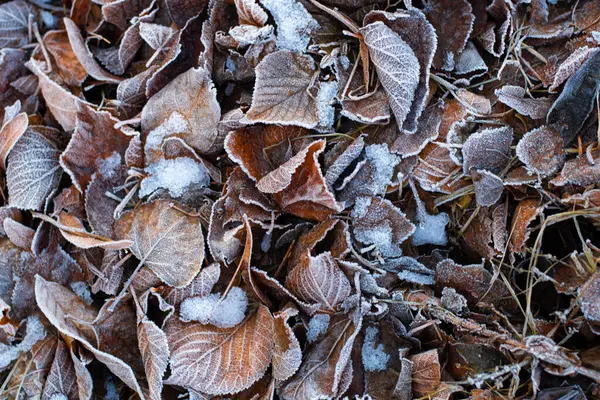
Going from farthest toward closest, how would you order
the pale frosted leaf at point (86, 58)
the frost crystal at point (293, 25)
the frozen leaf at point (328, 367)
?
the pale frosted leaf at point (86, 58) → the frost crystal at point (293, 25) → the frozen leaf at point (328, 367)

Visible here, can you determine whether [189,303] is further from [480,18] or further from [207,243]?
[480,18]

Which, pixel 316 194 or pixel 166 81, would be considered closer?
pixel 316 194

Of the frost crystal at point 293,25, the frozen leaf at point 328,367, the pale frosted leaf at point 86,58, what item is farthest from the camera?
the pale frosted leaf at point 86,58

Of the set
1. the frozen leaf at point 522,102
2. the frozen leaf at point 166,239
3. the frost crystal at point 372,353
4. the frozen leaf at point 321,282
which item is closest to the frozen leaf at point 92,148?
the frozen leaf at point 166,239

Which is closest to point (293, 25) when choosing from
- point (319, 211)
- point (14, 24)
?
point (319, 211)

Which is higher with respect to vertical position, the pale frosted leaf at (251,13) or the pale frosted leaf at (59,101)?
the pale frosted leaf at (251,13)

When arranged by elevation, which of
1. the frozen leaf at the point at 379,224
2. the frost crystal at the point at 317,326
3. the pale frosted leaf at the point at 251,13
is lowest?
the frost crystal at the point at 317,326

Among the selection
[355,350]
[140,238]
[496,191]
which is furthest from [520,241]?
[140,238]

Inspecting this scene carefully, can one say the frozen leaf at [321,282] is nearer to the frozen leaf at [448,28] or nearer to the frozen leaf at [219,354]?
the frozen leaf at [219,354]
